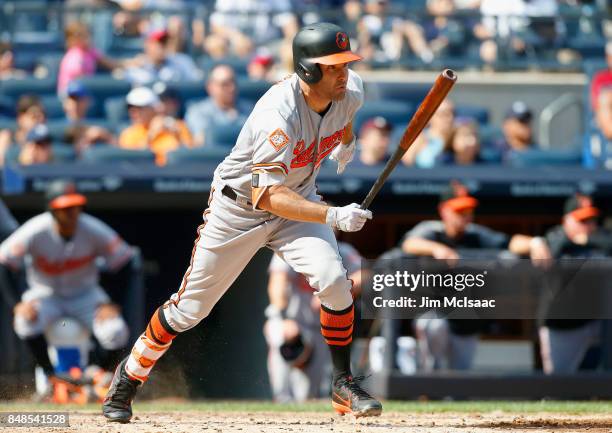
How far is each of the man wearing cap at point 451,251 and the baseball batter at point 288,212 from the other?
260 centimetres

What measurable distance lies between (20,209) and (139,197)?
0.92 meters

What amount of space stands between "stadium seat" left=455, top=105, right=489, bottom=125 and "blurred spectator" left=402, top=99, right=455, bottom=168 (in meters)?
0.74

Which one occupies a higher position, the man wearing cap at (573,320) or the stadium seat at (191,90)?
the stadium seat at (191,90)

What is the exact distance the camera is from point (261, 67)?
1034 centimetres

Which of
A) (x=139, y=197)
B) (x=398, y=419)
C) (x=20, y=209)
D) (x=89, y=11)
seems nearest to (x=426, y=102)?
(x=398, y=419)

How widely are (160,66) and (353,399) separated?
5.78 meters

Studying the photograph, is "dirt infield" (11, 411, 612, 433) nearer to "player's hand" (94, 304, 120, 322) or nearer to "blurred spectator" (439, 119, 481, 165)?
"player's hand" (94, 304, 120, 322)

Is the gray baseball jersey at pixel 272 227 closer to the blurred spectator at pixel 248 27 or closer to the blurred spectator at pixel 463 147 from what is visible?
the blurred spectator at pixel 463 147

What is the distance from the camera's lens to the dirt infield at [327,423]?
16.9 feet

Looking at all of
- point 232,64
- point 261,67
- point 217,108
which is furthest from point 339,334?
point 232,64

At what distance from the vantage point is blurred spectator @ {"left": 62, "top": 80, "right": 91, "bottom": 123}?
9.56 m

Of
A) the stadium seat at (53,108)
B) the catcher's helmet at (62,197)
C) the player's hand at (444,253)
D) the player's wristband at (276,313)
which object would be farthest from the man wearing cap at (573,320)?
the stadium seat at (53,108)

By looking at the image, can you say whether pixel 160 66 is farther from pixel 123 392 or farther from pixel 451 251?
pixel 123 392

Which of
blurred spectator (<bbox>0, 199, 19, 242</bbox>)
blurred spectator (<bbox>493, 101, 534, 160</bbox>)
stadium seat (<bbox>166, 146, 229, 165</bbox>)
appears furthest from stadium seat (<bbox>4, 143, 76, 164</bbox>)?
blurred spectator (<bbox>493, 101, 534, 160</bbox>)
